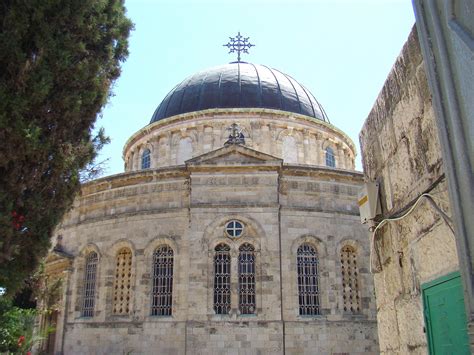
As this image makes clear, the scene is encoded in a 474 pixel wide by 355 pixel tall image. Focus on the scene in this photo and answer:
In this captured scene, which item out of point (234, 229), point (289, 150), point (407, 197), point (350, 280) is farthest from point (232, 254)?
point (407, 197)

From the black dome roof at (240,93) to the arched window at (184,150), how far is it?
5.46ft

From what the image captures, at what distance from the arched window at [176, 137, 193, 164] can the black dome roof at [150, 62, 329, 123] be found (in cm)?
166

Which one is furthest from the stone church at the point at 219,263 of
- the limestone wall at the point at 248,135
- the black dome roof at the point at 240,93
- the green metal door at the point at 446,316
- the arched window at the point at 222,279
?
the green metal door at the point at 446,316

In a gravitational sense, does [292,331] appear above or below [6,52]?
below

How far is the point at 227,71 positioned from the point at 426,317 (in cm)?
2476

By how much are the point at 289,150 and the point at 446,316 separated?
21.9 metres

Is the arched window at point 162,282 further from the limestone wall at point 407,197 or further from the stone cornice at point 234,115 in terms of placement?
the limestone wall at point 407,197

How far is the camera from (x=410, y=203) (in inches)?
146

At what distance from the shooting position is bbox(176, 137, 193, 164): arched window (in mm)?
24922

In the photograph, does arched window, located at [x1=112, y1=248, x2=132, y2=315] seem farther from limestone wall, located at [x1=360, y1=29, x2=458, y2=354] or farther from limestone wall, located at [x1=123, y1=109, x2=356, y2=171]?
limestone wall, located at [x1=360, y1=29, x2=458, y2=354]

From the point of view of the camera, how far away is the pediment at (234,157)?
18016 millimetres

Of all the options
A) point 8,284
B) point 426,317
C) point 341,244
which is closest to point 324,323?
point 341,244

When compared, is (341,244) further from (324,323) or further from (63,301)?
(63,301)

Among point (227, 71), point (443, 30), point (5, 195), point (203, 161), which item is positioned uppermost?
point (227, 71)
